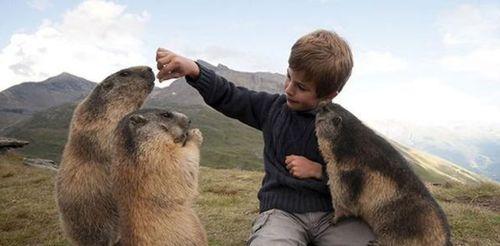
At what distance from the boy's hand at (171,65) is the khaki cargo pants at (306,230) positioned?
92.7 inches

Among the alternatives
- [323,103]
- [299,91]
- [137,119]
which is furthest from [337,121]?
[137,119]

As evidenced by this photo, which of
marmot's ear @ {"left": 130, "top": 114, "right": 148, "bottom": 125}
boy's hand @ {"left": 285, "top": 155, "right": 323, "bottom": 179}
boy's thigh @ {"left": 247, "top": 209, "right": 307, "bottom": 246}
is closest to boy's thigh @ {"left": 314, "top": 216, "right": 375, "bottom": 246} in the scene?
boy's thigh @ {"left": 247, "top": 209, "right": 307, "bottom": 246}

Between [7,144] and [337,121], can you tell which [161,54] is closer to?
[337,121]

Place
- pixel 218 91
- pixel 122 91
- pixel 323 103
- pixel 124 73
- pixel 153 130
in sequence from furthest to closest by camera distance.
Answer: pixel 124 73 < pixel 122 91 < pixel 218 91 < pixel 323 103 < pixel 153 130

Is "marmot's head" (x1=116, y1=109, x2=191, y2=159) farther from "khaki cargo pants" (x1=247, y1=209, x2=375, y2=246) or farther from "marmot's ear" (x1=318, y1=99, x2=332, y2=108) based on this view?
"marmot's ear" (x1=318, y1=99, x2=332, y2=108)

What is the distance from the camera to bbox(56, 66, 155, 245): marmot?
7414mm

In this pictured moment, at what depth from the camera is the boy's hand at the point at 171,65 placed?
695cm

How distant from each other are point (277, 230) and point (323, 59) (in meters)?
2.38

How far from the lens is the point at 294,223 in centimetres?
697

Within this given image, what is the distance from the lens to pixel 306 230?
7.03 metres

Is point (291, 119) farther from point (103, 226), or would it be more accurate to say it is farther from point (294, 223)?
point (103, 226)

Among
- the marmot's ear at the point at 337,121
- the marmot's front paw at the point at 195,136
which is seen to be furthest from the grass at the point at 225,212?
the marmot's front paw at the point at 195,136

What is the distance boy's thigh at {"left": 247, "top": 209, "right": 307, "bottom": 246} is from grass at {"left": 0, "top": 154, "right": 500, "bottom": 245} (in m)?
3.37

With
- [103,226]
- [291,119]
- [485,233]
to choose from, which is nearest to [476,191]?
[485,233]
